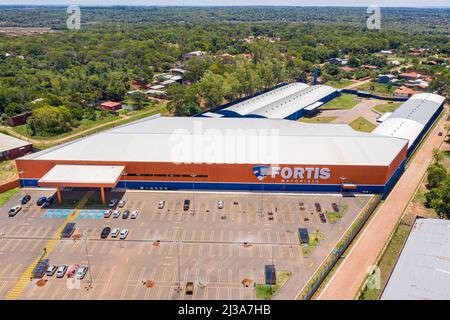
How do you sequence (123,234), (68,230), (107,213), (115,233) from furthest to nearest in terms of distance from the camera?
(107,213) → (68,230) → (115,233) → (123,234)

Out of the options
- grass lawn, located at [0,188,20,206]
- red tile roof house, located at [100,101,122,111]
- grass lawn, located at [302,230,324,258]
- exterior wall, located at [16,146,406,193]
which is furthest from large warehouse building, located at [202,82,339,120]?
grass lawn, located at [0,188,20,206]

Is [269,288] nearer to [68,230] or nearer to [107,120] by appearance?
[68,230]

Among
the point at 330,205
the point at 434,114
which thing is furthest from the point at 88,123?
the point at 434,114

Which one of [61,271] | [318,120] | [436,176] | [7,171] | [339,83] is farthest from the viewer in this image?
[339,83]

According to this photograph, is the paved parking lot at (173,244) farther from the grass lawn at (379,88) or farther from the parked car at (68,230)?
the grass lawn at (379,88)

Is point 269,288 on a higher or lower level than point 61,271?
lower

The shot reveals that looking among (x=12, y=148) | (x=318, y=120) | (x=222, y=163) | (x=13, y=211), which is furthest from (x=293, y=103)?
(x=13, y=211)
